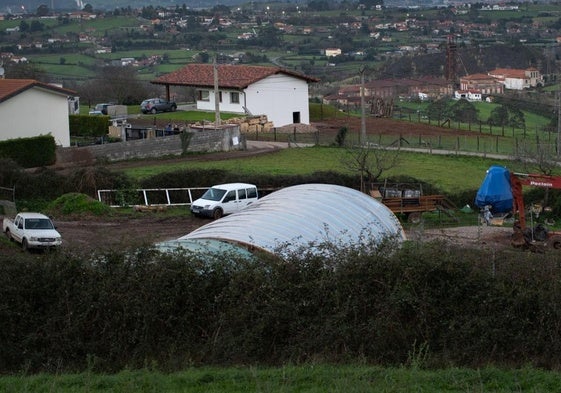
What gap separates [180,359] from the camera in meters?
15.5

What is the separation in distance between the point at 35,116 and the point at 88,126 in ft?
23.9

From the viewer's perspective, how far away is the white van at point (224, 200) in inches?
1348

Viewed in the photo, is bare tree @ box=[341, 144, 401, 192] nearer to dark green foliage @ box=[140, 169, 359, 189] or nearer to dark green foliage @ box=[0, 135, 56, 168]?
dark green foliage @ box=[140, 169, 359, 189]

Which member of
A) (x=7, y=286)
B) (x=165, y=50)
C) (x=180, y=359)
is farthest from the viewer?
(x=165, y=50)

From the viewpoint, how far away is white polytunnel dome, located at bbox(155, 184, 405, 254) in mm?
20378

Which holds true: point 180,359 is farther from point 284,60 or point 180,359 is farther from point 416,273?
point 284,60

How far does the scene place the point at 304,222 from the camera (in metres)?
22.4

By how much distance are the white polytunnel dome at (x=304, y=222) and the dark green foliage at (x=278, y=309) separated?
188 cm

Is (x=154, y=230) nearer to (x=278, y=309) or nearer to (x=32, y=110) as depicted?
(x=278, y=309)

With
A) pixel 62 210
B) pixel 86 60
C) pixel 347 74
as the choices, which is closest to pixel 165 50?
pixel 86 60

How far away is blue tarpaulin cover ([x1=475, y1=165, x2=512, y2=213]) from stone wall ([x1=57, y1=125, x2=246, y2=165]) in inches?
705

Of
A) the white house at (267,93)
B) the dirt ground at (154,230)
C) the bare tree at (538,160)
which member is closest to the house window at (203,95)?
the white house at (267,93)

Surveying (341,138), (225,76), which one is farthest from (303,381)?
(225,76)

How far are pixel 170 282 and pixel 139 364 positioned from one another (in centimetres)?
148
